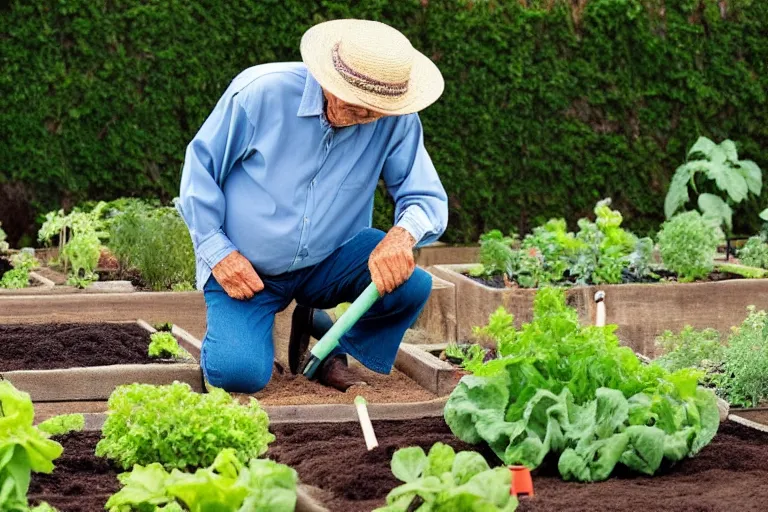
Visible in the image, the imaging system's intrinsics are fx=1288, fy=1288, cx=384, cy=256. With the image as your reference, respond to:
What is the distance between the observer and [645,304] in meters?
5.73

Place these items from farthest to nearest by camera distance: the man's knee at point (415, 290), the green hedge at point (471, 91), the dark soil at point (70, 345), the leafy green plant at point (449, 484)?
the green hedge at point (471, 91), the dark soil at point (70, 345), the man's knee at point (415, 290), the leafy green plant at point (449, 484)

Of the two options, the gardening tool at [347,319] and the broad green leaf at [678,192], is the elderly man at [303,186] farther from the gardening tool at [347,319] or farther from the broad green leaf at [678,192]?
the broad green leaf at [678,192]

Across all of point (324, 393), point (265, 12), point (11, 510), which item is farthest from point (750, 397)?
point (265, 12)

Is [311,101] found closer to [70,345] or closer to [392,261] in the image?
[392,261]

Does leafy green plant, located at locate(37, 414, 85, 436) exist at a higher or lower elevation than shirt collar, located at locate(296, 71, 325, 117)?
lower

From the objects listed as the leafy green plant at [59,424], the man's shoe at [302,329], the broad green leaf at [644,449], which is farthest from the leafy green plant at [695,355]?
the leafy green plant at [59,424]

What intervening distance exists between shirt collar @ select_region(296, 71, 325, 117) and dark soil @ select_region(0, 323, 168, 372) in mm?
1096

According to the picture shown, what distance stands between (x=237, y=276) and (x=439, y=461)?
1.73 meters

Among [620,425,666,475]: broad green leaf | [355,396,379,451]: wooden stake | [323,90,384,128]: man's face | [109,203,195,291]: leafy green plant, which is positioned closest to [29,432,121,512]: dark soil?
[355,396,379,451]: wooden stake

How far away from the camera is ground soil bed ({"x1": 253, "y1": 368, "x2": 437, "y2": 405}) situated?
4340 mm

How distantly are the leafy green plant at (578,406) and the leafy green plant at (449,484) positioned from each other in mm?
523

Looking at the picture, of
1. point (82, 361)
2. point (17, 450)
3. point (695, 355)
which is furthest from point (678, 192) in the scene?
point (17, 450)

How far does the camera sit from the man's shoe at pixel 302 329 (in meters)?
4.73

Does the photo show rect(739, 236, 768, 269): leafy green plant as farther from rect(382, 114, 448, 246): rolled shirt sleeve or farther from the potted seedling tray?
the potted seedling tray
